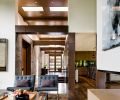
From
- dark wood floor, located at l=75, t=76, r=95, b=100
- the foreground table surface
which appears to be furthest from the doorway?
the foreground table surface

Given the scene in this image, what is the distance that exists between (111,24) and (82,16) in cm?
769

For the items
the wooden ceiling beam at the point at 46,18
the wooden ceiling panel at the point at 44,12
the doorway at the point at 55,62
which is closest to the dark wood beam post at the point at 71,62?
the wooden ceiling panel at the point at 44,12

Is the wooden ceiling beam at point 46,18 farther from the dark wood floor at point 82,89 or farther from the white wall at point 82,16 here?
the dark wood floor at point 82,89

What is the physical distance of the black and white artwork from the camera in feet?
9.18

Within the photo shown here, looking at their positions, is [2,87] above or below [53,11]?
below

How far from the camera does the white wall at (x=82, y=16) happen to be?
10.6 m

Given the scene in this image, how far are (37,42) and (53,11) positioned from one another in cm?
599

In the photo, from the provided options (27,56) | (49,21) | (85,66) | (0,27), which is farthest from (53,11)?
(85,66)

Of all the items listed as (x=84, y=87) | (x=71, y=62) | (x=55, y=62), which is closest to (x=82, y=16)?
(x=71, y=62)

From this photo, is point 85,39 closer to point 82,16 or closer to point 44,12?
point 44,12

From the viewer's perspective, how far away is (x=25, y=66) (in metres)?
15.9

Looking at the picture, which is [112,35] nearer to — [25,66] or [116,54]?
[116,54]

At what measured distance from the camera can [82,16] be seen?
35.0 ft

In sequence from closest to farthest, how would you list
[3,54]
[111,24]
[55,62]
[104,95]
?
[104,95] < [111,24] < [3,54] < [55,62]
